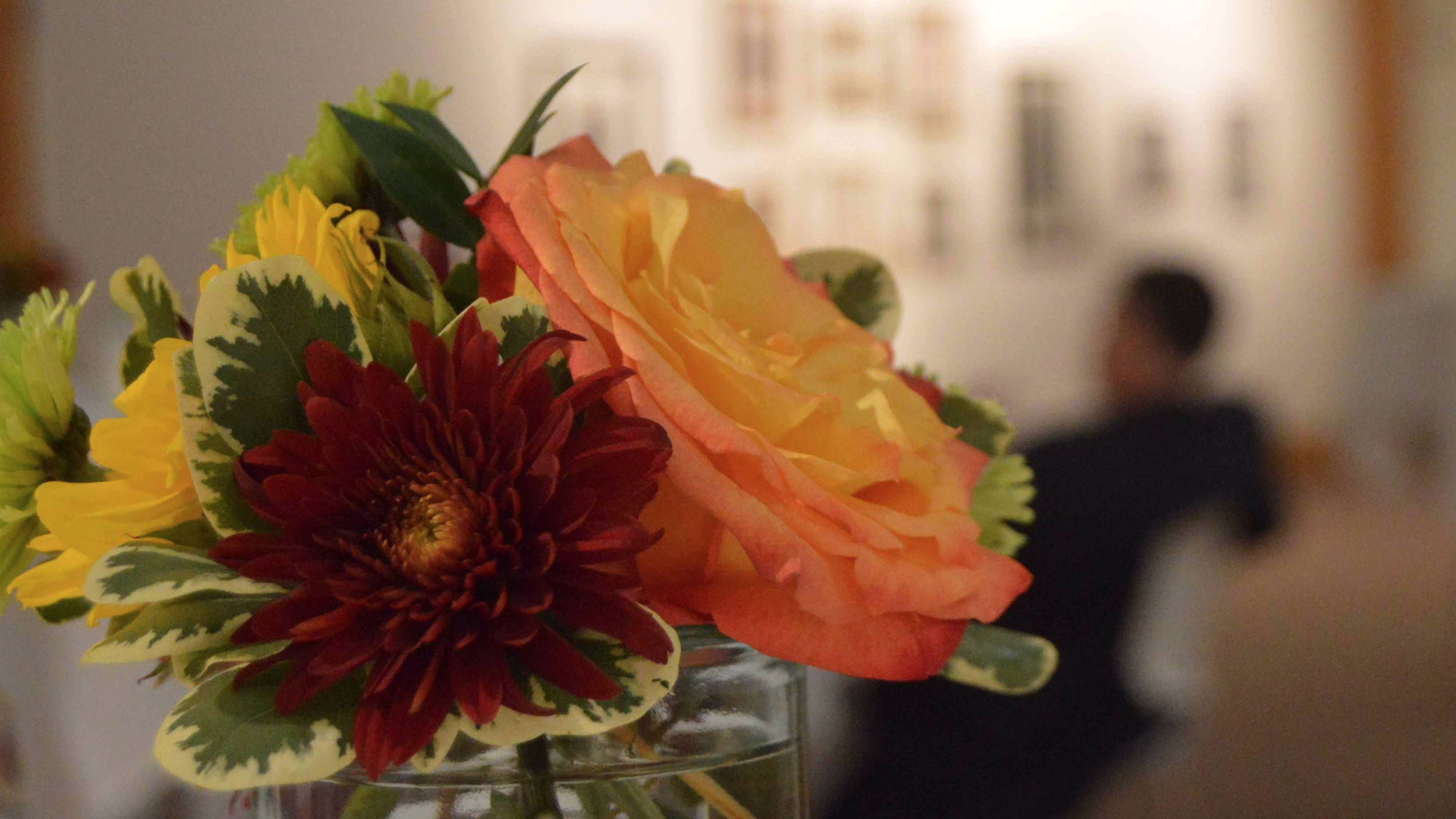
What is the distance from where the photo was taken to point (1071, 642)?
1.88 m

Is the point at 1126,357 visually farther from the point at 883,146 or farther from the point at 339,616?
the point at 883,146

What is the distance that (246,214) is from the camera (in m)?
0.34

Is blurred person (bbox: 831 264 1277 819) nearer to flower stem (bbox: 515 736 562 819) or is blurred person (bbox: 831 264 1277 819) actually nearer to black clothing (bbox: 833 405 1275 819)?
black clothing (bbox: 833 405 1275 819)

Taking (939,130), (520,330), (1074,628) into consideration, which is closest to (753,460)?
(520,330)

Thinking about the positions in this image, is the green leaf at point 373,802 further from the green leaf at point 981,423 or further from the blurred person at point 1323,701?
the blurred person at point 1323,701

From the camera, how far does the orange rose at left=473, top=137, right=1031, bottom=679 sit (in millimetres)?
290

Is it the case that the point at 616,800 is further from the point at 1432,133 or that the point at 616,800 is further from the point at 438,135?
the point at 1432,133

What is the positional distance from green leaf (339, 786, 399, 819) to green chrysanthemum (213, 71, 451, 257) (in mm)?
152

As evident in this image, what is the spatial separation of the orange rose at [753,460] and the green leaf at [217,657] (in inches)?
3.6

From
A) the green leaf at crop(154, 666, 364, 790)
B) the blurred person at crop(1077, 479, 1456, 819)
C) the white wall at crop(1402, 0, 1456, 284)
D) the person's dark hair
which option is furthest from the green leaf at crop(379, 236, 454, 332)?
the white wall at crop(1402, 0, 1456, 284)

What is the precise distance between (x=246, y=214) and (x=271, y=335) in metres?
0.06

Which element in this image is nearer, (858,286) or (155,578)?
(155,578)

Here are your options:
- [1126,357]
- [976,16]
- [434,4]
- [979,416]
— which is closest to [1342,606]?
[1126,357]

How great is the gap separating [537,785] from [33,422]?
165 millimetres
